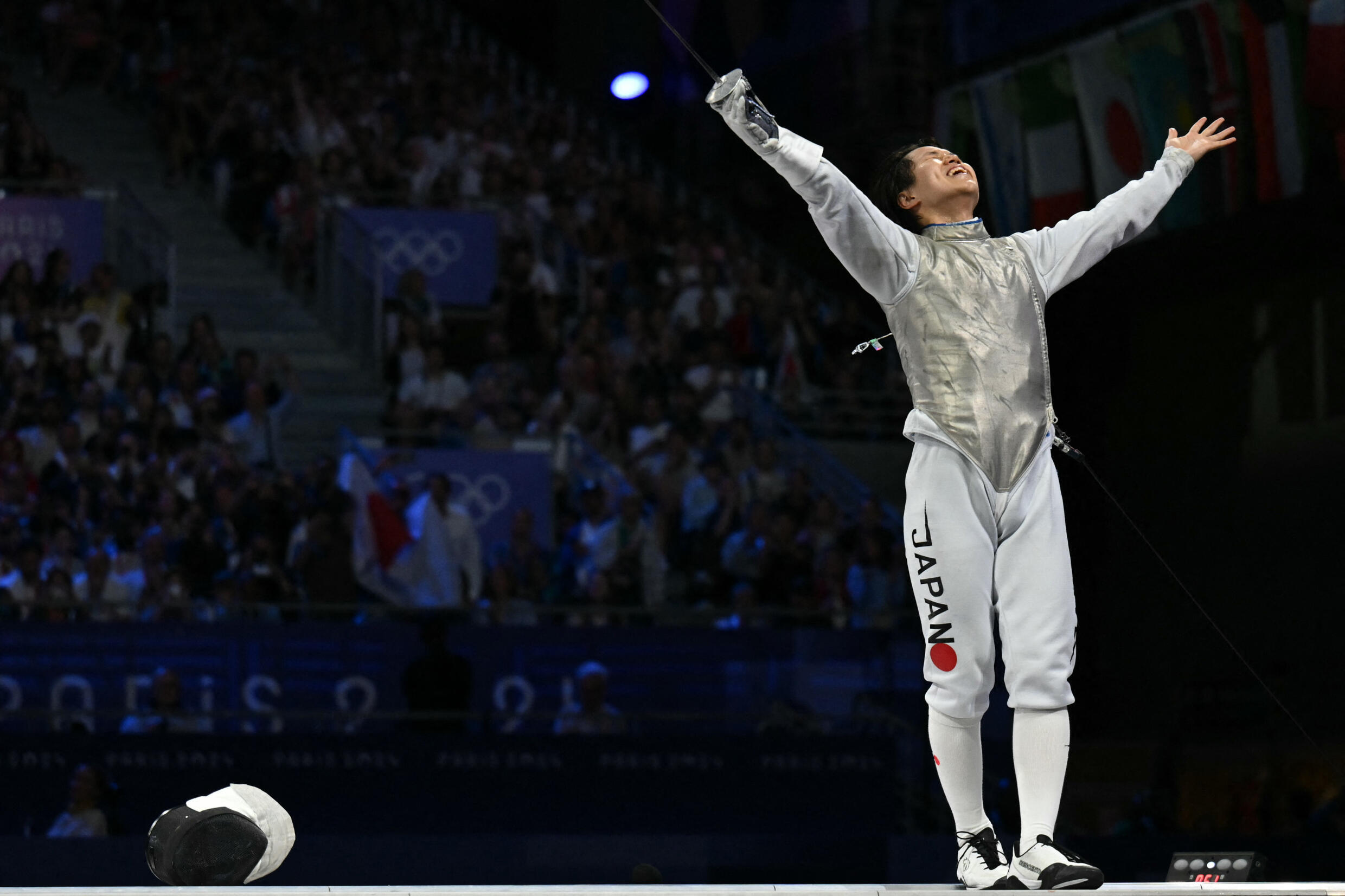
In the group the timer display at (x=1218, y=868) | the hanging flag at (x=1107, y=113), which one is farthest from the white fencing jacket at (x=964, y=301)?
the hanging flag at (x=1107, y=113)

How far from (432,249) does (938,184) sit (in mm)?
9328

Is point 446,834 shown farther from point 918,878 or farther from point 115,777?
point 918,878

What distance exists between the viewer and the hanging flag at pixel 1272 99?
1083cm

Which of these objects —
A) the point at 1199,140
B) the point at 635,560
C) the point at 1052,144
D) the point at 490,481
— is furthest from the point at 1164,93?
the point at 1199,140

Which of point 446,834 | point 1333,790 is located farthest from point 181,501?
point 1333,790

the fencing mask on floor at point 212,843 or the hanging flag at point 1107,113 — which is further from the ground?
the hanging flag at point 1107,113

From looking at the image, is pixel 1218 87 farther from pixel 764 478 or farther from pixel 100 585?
pixel 100 585

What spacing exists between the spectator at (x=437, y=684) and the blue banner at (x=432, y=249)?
13.4ft

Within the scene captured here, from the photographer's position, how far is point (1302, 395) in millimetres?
12086

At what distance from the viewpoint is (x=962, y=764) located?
4148 mm

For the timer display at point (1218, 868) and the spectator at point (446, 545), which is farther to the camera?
the spectator at point (446, 545)

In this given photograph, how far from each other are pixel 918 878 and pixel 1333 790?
3.13 meters

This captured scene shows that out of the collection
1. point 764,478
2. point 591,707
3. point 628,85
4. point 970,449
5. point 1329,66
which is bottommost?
point 591,707

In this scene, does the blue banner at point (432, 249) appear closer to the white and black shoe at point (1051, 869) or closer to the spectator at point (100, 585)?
the spectator at point (100, 585)
